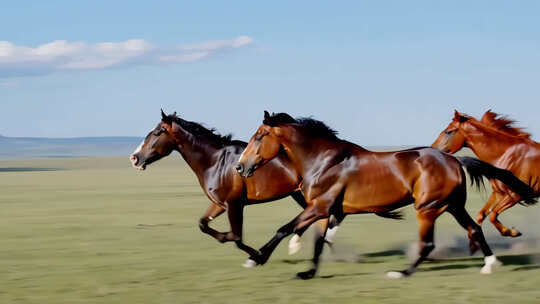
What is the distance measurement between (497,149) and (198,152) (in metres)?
A: 3.82

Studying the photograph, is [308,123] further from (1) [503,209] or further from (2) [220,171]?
(1) [503,209]

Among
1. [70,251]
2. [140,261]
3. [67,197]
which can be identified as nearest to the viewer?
[140,261]

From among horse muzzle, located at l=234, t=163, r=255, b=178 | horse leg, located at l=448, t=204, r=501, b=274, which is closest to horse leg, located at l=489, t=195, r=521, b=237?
horse leg, located at l=448, t=204, r=501, b=274

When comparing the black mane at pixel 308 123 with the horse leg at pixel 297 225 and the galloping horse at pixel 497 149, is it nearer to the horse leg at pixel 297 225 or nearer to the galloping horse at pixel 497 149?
the horse leg at pixel 297 225

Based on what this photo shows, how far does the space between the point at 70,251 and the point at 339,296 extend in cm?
581

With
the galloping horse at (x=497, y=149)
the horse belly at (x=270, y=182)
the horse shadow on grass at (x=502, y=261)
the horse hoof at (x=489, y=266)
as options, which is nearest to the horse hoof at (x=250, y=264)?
the horse belly at (x=270, y=182)

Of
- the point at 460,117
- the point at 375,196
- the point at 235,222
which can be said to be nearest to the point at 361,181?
the point at 375,196

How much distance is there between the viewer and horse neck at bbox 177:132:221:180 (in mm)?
11477

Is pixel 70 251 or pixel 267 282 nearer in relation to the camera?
pixel 267 282

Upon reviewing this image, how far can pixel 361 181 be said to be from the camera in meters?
9.59

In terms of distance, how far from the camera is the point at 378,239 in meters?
14.7

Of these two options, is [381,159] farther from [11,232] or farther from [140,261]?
[11,232]

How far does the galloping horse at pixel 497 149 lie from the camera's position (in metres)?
11.8

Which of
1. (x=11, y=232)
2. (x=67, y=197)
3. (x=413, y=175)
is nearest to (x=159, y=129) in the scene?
(x=413, y=175)
